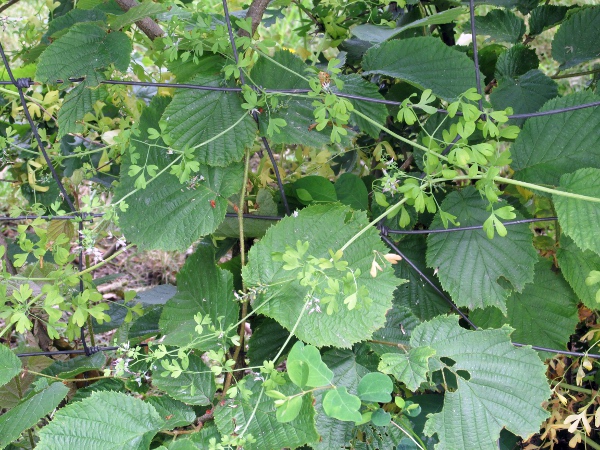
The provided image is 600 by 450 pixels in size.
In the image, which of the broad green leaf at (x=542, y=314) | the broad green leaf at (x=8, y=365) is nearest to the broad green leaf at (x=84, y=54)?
the broad green leaf at (x=8, y=365)

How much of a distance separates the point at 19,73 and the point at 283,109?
2.97 ft

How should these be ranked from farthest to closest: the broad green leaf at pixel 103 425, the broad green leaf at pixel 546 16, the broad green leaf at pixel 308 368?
the broad green leaf at pixel 546 16 < the broad green leaf at pixel 103 425 < the broad green leaf at pixel 308 368

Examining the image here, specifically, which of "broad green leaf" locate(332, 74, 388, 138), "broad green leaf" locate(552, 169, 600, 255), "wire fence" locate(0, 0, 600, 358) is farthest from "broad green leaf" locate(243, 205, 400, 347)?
"broad green leaf" locate(552, 169, 600, 255)

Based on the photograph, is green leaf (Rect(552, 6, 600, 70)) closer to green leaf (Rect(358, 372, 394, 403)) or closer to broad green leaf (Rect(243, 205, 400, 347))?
broad green leaf (Rect(243, 205, 400, 347))

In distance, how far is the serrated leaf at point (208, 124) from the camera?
108 centimetres

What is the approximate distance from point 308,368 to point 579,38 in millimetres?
996

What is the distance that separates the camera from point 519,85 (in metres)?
1.21

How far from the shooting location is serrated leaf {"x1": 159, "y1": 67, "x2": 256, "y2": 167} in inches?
42.7

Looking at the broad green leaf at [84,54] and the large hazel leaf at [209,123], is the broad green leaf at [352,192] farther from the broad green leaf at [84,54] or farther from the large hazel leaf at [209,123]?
the broad green leaf at [84,54]

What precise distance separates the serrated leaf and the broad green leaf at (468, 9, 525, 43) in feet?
2.06

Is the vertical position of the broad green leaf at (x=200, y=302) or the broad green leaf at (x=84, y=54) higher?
the broad green leaf at (x=84, y=54)

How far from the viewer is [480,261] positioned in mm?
1130

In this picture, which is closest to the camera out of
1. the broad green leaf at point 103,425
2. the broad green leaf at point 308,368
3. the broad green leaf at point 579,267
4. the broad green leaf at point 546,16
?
the broad green leaf at point 308,368

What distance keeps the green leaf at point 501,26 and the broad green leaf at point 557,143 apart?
287 millimetres
